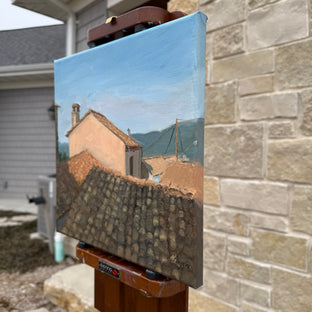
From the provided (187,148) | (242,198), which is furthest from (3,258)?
(187,148)

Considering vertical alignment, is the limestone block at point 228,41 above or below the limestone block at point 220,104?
above

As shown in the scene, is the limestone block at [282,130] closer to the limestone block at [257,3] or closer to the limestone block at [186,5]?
the limestone block at [257,3]

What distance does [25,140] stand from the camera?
6.32 metres

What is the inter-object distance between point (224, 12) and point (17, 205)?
5.84 meters

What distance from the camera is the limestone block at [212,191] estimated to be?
137 cm

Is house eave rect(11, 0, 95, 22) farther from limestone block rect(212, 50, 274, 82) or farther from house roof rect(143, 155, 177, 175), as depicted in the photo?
house roof rect(143, 155, 177, 175)

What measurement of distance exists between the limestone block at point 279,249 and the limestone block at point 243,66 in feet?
2.35

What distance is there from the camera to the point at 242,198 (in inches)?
→ 50.0

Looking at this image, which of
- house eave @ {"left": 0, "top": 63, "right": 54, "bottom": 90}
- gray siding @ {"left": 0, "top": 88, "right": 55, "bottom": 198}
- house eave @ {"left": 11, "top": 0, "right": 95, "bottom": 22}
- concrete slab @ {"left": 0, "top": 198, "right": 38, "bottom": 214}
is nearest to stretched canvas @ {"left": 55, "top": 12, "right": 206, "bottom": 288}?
house eave @ {"left": 11, "top": 0, "right": 95, "bottom": 22}

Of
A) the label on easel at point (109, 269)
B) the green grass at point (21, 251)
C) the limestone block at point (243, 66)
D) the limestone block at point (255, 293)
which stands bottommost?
the green grass at point (21, 251)

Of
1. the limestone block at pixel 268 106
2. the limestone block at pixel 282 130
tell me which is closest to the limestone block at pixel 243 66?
the limestone block at pixel 268 106

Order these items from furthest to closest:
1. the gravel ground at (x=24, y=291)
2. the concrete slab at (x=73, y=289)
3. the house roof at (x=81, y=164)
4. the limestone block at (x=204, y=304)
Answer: the gravel ground at (x=24, y=291) < the concrete slab at (x=73, y=289) < the limestone block at (x=204, y=304) < the house roof at (x=81, y=164)

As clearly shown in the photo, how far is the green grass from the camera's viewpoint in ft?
10.5

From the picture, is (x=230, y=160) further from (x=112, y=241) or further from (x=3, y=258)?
(x=3, y=258)
